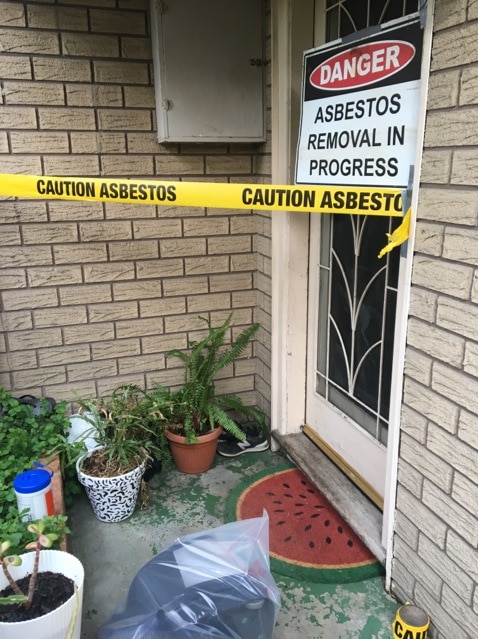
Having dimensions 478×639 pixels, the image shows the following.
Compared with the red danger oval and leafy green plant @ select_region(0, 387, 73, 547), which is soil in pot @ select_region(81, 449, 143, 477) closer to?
leafy green plant @ select_region(0, 387, 73, 547)

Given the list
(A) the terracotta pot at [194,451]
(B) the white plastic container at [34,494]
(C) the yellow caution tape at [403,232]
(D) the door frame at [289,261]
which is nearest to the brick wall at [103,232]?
(D) the door frame at [289,261]

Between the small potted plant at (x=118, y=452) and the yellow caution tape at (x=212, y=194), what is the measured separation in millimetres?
1197

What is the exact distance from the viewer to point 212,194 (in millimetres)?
2219

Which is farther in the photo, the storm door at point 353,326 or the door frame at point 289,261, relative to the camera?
the door frame at point 289,261

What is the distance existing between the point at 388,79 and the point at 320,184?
1.88ft

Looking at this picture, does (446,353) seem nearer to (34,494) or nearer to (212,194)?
(212,194)

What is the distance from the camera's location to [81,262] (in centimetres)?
308

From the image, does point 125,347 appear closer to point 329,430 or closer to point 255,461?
point 255,461

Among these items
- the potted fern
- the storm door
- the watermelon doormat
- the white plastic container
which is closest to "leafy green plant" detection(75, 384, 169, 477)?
the potted fern

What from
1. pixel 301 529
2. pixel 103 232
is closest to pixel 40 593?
pixel 301 529

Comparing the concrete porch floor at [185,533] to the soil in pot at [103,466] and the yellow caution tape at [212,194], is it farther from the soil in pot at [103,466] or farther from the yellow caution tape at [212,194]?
the yellow caution tape at [212,194]

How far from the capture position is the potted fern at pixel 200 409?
3.07 m

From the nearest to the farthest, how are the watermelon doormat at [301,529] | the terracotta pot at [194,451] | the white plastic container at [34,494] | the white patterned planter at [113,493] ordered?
1. the white plastic container at [34,494]
2. the watermelon doormat at [301,529]
3. the white patterned planter at [113,493]
4. the terracotta pot at [194,451]

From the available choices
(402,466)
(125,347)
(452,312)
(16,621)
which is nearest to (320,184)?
(452,312)
